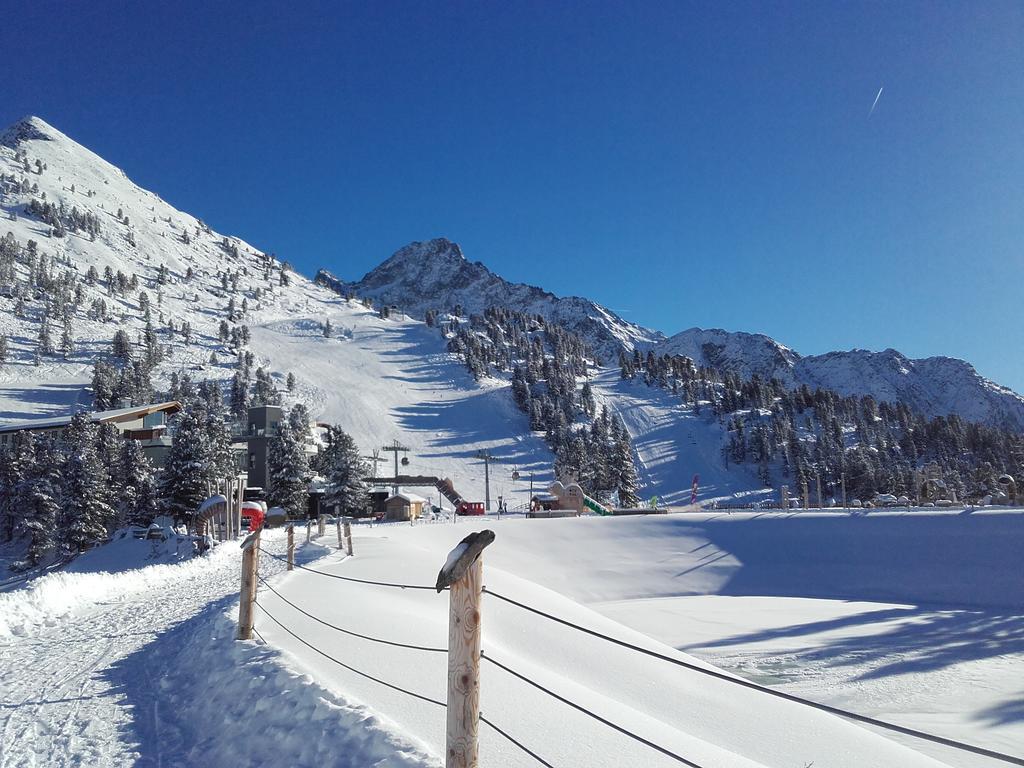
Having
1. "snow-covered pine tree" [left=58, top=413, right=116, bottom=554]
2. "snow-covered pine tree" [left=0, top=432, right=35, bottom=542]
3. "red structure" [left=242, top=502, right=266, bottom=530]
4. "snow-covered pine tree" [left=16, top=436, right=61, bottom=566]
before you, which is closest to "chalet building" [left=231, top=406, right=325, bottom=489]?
"snow-covered pine tree" [left=0, top=432, right=35, bottom=542]

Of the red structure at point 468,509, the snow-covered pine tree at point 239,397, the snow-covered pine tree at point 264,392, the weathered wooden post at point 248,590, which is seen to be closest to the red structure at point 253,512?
the red structure at point 468,509

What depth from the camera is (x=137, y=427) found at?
71.5m

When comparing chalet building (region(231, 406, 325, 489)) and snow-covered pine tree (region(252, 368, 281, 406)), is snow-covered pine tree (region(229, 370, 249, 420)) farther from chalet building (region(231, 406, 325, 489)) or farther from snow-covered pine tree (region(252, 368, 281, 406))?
chalet building (region(231, 406, 325, 489))

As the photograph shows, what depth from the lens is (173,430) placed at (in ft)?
233

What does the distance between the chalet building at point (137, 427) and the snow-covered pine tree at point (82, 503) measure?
1544 centimetres

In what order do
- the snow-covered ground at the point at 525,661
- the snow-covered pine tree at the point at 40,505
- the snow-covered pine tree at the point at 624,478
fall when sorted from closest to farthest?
1. the snow-covered ground at the point at 525,661
2. the snow-covered pine tree at the point at 40,505
3. the snow-covered pine tree at the point at 624,478

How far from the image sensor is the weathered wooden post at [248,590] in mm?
8961

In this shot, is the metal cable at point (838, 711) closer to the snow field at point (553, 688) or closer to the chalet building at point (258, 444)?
the snow field at point (553, 688)

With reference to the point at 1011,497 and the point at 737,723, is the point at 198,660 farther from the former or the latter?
the point at 1011,497

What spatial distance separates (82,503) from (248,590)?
156 ft

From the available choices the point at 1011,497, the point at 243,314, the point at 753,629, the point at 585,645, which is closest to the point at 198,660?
the point at 585,645

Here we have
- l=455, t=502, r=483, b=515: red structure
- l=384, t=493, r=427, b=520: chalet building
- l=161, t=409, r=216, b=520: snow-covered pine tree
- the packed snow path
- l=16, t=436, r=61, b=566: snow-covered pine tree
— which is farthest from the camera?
l=455, t=502, r=483, b=515: red structure

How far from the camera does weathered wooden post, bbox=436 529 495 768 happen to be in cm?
415

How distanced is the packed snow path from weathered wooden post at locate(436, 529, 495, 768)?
0.59 meters
